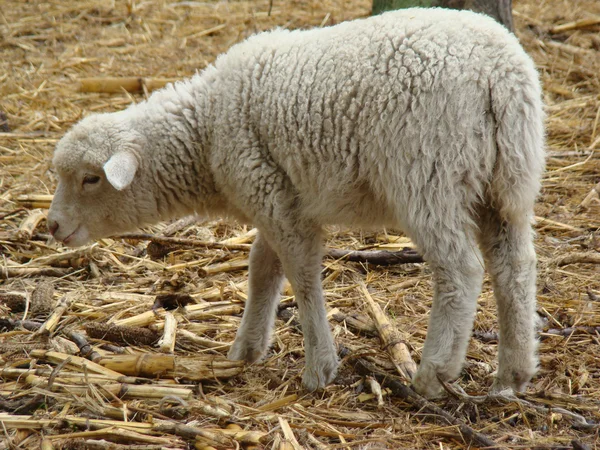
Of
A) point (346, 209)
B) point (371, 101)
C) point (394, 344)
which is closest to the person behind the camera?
point (371, 101)

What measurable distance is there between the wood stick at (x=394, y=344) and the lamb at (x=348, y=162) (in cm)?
32

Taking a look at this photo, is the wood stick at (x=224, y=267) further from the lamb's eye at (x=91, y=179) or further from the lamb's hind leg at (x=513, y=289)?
the lamb's hind leg at (x=513, y=289)

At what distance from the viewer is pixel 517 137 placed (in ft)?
11.4

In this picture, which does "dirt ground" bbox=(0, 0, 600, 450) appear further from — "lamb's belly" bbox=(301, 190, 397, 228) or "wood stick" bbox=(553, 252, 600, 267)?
"lamb's belly" bbox=(301, 190, 397, 228)

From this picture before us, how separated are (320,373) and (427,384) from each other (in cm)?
59

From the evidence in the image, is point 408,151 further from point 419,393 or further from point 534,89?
point 419,393

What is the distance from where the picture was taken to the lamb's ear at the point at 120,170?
407cm

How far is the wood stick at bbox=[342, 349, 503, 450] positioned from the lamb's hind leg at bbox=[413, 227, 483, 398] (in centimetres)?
10

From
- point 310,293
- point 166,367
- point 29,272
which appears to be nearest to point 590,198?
point 310,293

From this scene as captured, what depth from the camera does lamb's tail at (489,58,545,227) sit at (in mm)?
3447

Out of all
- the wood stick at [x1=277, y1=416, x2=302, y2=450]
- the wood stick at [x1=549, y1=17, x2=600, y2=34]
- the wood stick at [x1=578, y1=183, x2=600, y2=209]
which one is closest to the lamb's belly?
the wood stick at [x1=277, y1=416, x2=302, y2=450]

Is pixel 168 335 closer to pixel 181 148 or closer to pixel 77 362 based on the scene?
pixel 77 362

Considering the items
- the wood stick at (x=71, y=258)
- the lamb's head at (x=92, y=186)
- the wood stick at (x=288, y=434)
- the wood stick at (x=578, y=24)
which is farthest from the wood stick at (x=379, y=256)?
→ the wood stick at (x=578, y=24)

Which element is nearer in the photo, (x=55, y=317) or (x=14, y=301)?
(x=55, y=317)
